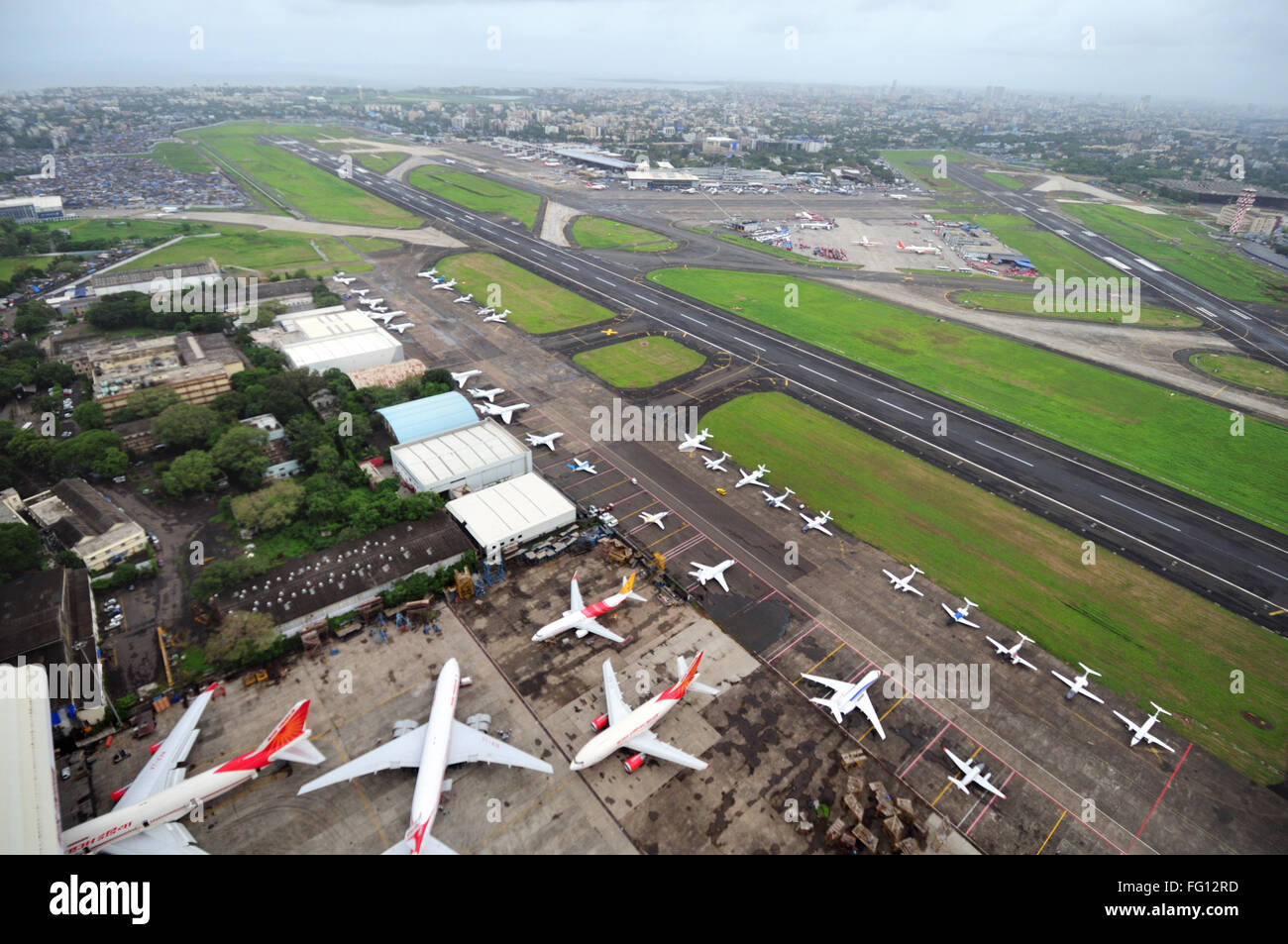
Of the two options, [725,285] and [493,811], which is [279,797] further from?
[725,285]

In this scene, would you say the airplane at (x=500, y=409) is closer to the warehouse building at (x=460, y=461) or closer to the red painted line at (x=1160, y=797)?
the warehouse building at (x=460, y=461)

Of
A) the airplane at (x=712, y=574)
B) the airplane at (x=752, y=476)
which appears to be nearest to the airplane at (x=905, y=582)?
the airplane at (x=712, y=574)

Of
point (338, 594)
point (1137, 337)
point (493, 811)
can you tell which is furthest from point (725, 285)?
point (493, 811)

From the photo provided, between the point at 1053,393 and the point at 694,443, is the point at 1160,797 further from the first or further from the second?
the point at 1053,393

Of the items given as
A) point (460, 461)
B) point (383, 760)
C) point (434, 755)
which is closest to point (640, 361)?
point (460, 461)

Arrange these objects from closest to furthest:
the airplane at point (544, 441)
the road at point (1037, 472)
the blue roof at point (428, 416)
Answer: the road at point (1037, 472)
the blue roof at point (428, 416)
the airplane at point (544, 441)

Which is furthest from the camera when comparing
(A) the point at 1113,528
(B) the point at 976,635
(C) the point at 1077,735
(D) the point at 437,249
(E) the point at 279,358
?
(D) the point at 437,249

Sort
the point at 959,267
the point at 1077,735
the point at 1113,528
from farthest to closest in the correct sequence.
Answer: the point at 959,267 → the point at 1113,528 → the point at 1077,735
